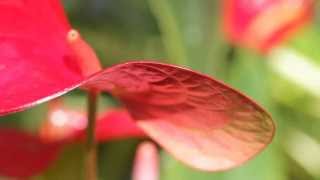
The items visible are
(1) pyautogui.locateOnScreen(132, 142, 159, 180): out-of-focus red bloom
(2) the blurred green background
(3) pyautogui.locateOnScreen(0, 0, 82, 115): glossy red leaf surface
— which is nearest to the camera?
(3) pyautogui.locateOnScreen(0, 0, 82, 115): glossy red leaf surface

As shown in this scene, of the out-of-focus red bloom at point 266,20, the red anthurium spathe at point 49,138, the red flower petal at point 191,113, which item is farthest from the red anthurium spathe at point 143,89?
the out-of-focus red bloom at point 266,20

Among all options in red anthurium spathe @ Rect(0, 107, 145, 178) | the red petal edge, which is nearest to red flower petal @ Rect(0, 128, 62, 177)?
red anthurium spathe @ Rect(0, 107, 145, 178)

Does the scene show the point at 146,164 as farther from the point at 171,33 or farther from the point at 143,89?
the point at 171,33

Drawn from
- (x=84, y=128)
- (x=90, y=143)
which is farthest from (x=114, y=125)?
(x=90, y=143)

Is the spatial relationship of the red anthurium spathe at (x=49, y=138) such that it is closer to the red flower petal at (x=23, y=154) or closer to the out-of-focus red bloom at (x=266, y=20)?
the red flower petal at (x=23, y=154)

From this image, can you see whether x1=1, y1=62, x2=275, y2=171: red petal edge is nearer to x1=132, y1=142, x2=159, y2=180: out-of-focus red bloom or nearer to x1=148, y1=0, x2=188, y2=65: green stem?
x1=132, y1=142, x2=159, y2=180: out-of-focus red bloom

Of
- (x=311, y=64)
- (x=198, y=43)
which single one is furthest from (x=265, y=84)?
(x=198, y=43)
